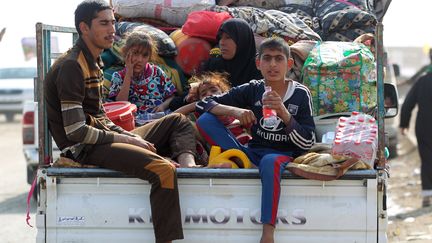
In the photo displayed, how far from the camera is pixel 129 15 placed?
24.2ft

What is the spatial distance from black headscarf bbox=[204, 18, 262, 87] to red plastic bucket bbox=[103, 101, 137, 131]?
969mm

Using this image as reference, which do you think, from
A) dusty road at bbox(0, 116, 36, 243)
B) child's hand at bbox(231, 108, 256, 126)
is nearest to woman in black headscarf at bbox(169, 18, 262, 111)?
child's hand at bbox(231, 108, 256, 126)

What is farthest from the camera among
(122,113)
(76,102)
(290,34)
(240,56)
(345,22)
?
(345,22)

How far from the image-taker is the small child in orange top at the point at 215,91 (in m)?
5.89

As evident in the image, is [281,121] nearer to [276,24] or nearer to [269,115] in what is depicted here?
[269,115]

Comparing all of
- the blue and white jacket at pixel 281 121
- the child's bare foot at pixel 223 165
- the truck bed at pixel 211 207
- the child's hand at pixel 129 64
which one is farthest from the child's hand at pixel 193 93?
the truck bed at pixel 211 207

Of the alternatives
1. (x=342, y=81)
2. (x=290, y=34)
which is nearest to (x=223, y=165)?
(x=342, y=81)

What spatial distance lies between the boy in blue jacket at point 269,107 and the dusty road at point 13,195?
3884mm

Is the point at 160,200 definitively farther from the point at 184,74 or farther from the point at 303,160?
the point at 184,74

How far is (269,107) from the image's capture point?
5.16m

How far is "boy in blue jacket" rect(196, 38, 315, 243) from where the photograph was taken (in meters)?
5.27

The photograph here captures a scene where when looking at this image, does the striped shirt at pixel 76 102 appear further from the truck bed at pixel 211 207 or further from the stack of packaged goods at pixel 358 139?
the stack of packaged goods at pixel 358 139

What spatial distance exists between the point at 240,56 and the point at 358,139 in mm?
1777

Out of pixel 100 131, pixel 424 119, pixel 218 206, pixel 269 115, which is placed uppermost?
pixel 269 115
